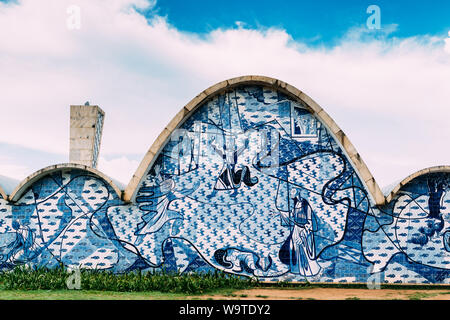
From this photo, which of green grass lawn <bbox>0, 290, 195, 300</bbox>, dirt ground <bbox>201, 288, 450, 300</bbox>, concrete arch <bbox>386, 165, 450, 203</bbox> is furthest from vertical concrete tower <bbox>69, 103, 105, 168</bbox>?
concrete arch <bbox>386, 165, 450, 203</bbox>

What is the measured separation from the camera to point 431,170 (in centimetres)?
941

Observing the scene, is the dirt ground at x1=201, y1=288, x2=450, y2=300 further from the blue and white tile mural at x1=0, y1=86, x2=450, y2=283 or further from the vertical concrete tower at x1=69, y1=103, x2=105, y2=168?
the vertical concrete tower at x1=69, y1=103, x2=105, y2=168

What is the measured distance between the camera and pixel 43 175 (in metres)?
10.1

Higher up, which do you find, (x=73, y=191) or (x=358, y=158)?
(x=358, y=158)

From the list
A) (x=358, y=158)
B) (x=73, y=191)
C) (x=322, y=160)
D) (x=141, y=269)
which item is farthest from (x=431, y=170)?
(x=73, y=191)

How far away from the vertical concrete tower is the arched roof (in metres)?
2.20

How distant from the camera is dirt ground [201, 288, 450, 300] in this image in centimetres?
773

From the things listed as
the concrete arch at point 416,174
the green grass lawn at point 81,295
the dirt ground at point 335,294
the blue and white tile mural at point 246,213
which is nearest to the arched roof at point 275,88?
the blue and white tile mural at point 246,213

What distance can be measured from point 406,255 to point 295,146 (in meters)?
3.40

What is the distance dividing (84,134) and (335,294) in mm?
7424

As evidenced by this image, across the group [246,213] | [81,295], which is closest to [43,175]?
[81,295]

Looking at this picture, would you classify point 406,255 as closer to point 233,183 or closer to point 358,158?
point 358,158

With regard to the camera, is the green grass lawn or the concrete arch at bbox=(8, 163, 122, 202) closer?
the green grass lawn
